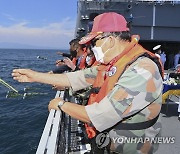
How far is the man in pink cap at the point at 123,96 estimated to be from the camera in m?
1.76

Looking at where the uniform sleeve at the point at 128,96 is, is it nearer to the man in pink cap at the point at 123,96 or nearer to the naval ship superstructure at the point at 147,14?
the man in pink cap at the point at 123,96

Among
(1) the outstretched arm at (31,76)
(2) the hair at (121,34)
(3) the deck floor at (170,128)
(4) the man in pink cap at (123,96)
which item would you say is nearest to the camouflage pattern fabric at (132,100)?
(4) the man in pink cap at (123,96)

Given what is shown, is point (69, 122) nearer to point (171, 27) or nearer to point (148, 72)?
point (148, 72)

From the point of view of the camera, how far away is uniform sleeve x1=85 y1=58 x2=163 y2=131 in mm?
1739

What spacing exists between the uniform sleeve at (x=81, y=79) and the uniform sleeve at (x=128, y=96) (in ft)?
3.06

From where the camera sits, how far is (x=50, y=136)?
231 centimetres

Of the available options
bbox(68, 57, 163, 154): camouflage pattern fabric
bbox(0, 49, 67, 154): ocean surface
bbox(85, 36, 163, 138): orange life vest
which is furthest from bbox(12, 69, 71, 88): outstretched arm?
bbox(0, 49, 67, 154): ocean surface

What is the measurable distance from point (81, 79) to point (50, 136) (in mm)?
711

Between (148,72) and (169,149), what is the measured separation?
129 inches

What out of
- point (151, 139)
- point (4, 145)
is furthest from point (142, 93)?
point (4, 145)

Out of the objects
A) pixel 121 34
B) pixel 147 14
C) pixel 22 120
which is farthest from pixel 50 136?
pixel 147 14

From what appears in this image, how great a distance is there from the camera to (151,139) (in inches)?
79.7

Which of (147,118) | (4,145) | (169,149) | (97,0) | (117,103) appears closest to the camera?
(117,103)

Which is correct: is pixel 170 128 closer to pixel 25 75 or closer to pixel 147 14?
pixel 25 75
